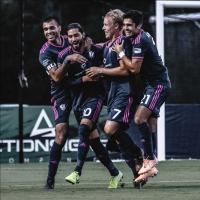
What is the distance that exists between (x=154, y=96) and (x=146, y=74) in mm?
→ 317

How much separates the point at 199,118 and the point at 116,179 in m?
6.86

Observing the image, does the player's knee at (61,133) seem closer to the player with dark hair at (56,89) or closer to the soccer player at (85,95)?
the player with dark hair at (56,89)

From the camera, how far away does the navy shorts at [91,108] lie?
39.0ft

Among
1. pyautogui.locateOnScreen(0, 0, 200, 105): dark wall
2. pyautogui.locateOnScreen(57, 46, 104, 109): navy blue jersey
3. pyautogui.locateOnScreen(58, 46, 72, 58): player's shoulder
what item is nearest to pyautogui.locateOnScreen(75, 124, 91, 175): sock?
pyautogui.locateOnScreen(57, 46, 104, 109): navy blue jersey

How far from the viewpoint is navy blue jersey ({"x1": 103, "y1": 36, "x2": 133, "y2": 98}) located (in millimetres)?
11675

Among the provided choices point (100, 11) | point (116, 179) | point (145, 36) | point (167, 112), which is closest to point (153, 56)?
point (145, 36)

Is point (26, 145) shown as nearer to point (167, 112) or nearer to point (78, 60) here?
point (167, 112)

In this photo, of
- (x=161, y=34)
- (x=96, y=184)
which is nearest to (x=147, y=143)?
(x=96, y=184)

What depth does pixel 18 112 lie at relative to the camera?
1872cm

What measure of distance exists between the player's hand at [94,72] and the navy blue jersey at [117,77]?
0.15m

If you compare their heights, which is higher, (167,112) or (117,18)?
(117,18)

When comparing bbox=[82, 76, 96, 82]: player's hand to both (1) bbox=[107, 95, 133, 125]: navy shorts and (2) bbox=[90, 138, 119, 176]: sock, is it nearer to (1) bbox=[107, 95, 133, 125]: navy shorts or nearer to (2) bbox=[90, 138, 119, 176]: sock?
(1) bbox=[107, 95, 133, 125]: navy shorts

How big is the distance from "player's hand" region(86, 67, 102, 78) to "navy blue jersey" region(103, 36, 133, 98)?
0.15m

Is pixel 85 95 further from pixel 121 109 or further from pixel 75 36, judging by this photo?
pixel 75 36
